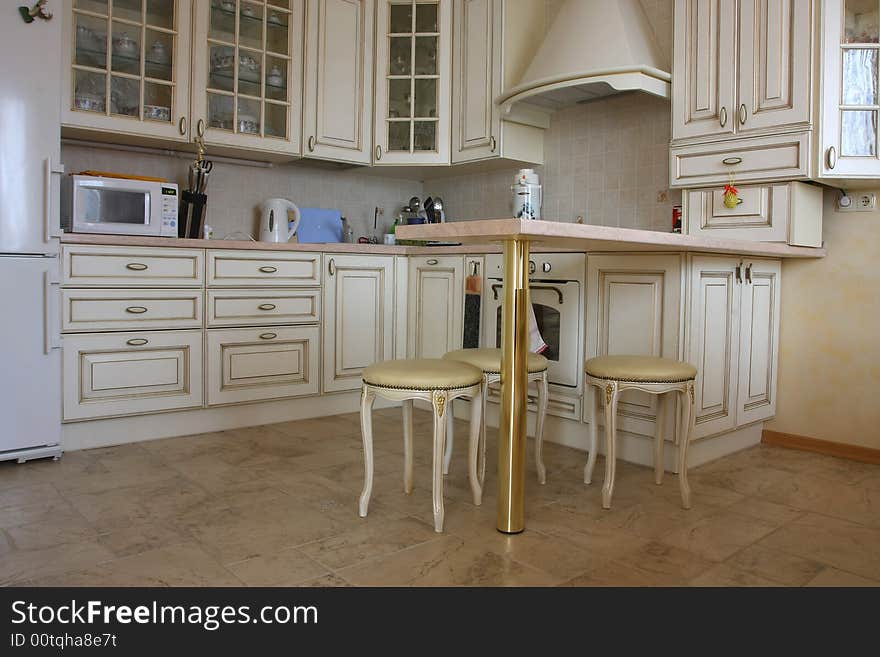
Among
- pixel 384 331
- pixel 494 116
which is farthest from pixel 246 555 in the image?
pixel 494 116

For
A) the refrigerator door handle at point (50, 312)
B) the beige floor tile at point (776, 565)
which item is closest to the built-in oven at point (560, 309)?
the beige floor tile at point (776, 565)

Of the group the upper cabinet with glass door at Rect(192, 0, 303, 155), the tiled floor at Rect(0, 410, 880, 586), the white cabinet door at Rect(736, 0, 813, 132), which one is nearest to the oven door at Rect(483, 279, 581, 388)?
the tiled floor at Rect(0, 410, 880, 586)

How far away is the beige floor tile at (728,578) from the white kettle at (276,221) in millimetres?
2752

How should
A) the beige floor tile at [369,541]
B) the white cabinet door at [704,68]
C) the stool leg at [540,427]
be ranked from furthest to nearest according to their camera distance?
the white cabinet door at [704,68] → the stool leg at [540,427] → the beige floor tile at [369,541]

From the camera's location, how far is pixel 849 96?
9.24ft

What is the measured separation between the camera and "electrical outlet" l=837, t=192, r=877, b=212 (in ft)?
10.1

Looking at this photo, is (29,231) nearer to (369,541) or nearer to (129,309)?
(129,309)

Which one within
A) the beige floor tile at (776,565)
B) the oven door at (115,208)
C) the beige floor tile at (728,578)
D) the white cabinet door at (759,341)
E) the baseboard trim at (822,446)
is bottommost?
the beige floor tile at (728,578)

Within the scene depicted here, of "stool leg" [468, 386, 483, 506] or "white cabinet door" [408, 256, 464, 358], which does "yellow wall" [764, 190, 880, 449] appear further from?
"stool leg" [468, 386, 483, 506]

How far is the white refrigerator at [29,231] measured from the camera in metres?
2.74

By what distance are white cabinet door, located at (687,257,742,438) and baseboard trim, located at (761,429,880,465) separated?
44cm

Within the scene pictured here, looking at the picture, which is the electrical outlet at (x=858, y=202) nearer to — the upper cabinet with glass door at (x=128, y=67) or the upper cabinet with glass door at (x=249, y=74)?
the upper cabinet with glass door at (x=249, y=74)

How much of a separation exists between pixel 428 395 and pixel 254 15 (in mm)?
2569
